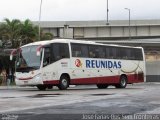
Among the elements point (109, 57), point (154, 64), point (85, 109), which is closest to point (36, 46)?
point (109, 57)

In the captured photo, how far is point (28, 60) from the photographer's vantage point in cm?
3184

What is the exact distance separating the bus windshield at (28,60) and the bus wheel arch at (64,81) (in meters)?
2.00

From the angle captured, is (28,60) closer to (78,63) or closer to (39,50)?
(39,50)

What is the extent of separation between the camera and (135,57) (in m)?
40.7

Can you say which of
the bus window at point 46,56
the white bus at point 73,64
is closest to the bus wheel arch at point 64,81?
the white bus at point 73,64

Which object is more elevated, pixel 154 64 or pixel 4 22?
pixel 4 22

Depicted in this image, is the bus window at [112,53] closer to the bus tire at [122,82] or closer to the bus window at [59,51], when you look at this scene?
the bus tire at [122,82]

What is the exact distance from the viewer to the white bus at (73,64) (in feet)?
104

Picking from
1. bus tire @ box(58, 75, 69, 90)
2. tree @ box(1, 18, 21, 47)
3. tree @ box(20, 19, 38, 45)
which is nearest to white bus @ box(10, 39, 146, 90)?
bus tire @ box(58, 75, 69, 90)

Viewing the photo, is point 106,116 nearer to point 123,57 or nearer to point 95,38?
point 123,57

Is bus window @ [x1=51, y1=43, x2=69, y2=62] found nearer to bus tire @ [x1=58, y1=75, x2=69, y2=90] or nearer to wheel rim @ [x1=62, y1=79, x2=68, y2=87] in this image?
bus tire @ [x1=58, y1=75, x2=69, y2=90]

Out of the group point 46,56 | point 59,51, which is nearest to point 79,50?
point 59,51

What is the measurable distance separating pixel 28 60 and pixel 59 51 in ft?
6.72

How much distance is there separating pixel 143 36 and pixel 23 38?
22387mm
